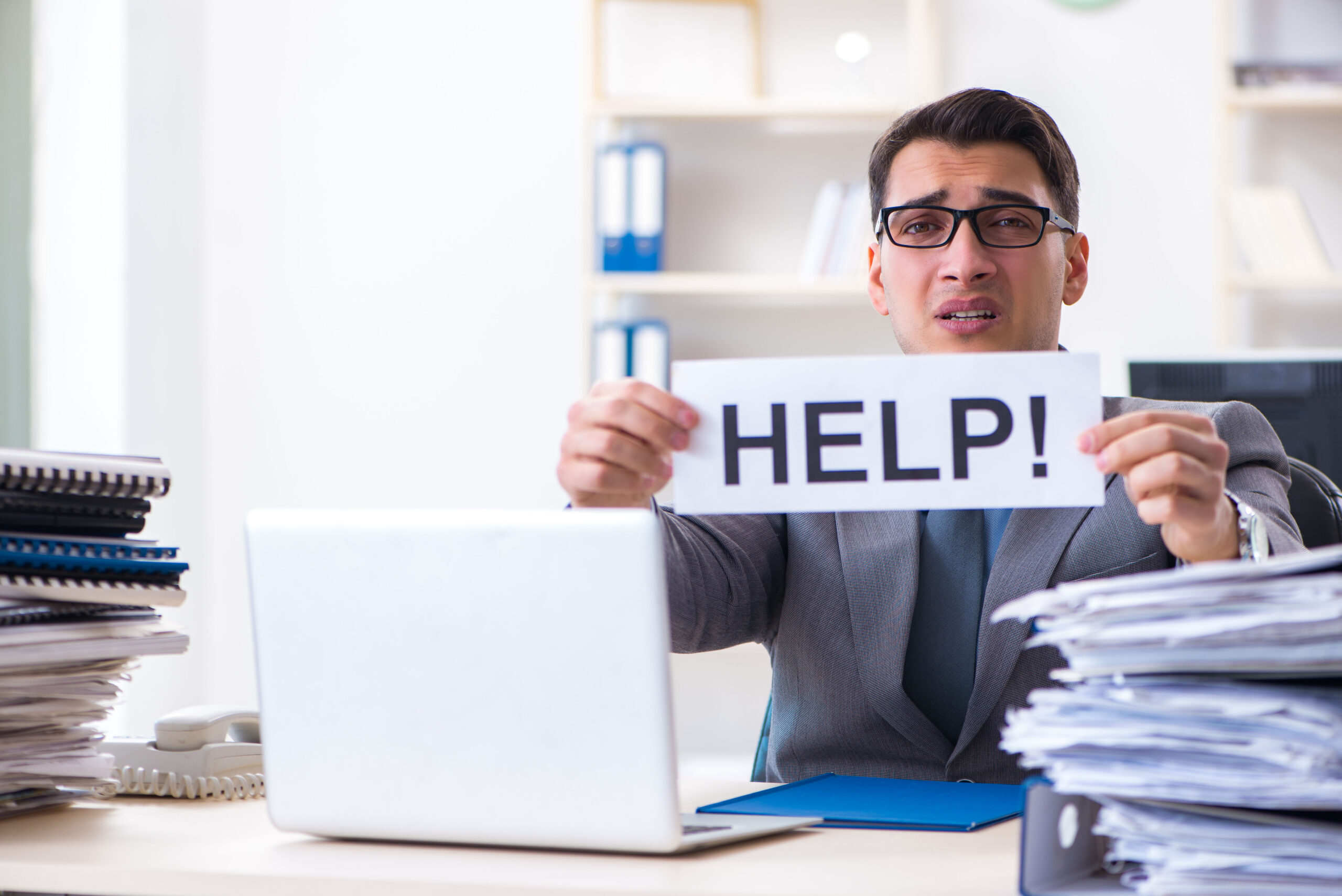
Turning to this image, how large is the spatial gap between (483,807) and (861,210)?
94.3 inches

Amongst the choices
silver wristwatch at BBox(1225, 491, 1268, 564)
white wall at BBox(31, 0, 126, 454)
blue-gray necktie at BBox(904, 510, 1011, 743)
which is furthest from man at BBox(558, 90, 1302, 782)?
white wall at BBox(31, 0, 126, 454)

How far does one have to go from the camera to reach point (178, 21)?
326 centimetres

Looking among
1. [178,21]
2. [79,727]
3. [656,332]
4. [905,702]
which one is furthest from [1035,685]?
[178,21]

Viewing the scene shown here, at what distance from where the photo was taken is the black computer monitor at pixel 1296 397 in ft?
6.18

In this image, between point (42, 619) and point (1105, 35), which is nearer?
point (42, 619)

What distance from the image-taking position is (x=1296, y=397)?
189cm

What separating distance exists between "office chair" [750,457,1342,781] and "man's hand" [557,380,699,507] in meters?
0.48

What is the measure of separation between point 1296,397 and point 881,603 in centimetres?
88

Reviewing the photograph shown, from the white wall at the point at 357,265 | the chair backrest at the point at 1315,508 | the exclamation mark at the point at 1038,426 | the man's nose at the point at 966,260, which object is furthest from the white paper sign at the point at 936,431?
the white wall at the point at 357,265

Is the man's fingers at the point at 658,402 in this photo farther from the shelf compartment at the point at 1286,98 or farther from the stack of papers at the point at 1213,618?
the shelf compartment at the point at 1286,98

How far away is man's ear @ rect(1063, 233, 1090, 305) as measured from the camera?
5.44 feet

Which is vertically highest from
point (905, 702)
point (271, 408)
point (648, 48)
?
point (648, 48)

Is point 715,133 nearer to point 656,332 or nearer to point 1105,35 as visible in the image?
point 656,332

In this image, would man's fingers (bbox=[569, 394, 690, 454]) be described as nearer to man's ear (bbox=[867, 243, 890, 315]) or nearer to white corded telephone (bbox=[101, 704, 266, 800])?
white corded telephone (bbox=[101, 704, 266, 800])
